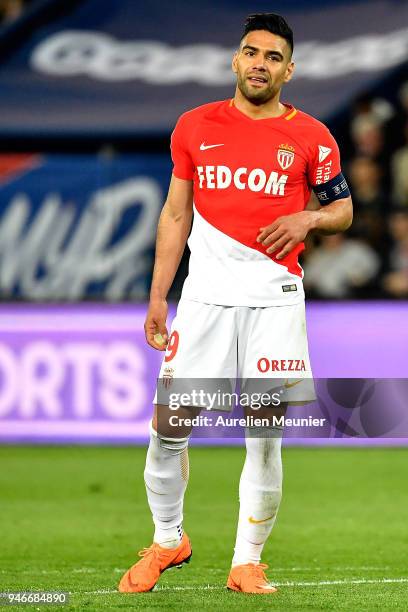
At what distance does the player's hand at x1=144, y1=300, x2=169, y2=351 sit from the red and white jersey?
137 mm

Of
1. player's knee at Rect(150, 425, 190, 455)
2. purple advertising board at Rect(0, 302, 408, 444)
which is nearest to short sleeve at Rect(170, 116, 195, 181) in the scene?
player's knee at Rect(150, 425, 190, 455)

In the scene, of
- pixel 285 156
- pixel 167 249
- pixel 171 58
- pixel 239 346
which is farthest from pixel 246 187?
pixel 171 58

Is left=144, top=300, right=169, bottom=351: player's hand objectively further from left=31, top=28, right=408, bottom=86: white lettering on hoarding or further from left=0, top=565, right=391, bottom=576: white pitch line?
left=31, top=28, right=408, bottom=86: white lettering on hoarding

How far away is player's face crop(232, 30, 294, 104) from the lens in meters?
5.85

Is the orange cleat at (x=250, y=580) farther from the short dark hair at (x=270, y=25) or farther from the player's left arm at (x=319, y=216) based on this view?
the short dark hair at (x=270, y=25)

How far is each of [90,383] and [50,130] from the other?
3.35 metres

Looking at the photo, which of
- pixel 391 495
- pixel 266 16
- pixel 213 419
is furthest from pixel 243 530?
pixel 391 495

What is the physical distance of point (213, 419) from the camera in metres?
6.79

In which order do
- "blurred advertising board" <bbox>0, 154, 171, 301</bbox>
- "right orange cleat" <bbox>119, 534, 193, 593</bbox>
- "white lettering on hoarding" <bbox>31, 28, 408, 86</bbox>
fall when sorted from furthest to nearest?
1. "white lettering on hoarding" <bbox>31, 28, 408, 86</bbox>
2. "blurred advertising board" <bbox>0, 154, 171, 301</bbox>
3. "right orange cleat" <bbox>119, 534, 193, 593</bbox>

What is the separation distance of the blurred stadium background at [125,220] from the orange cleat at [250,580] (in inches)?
106

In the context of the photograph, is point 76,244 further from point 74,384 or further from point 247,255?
point 247,255

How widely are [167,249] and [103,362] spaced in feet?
19.6

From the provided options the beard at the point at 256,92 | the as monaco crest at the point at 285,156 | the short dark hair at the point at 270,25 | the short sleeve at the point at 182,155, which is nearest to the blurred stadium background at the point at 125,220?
the short sleeve at the point at 182,155

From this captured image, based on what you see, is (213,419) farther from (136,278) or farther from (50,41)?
(50,41)
